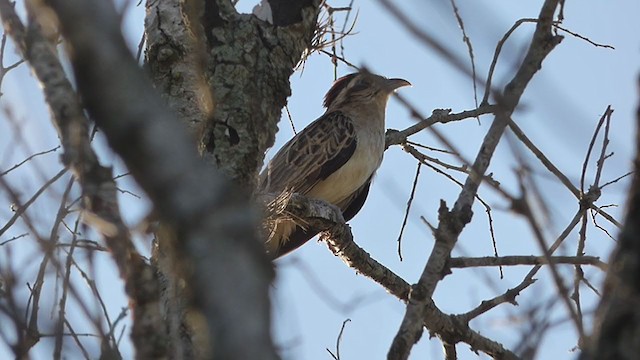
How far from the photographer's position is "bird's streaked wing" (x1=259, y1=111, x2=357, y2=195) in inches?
316

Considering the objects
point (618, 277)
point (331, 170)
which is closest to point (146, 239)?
point (618, 277)

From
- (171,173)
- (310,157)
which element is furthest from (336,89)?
(171,173)

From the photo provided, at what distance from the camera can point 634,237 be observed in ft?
6.59

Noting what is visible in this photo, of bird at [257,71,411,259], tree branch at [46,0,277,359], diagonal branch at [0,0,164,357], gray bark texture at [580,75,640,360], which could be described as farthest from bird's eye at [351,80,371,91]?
tree branch at [46,0,277,359]

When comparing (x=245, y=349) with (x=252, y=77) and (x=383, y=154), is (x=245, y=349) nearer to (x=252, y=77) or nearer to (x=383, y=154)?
(x=252, y=77)

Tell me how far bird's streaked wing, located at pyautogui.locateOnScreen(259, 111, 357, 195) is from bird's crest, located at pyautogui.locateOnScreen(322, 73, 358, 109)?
3.06 feet

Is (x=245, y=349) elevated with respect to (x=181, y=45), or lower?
lower

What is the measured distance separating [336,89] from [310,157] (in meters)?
1.62

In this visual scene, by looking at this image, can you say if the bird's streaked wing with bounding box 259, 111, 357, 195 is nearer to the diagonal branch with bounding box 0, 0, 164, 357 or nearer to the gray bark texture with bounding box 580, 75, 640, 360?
the diagonal branch with bounding box 0, 0, 164, 357

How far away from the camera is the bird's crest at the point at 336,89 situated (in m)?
9.55

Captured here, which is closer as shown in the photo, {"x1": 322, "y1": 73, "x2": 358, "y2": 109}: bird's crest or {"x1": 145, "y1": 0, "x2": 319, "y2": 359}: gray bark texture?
{"x1": 145, "y1": 0, "x2": 319, "y2": 359}: gray bark texture

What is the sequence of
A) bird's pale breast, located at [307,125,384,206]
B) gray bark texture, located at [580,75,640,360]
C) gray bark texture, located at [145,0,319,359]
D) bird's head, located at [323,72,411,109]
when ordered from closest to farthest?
gray bark texture, located at [580,75,640,360] → gray bark texture, located at [145,0,319,359] → bird's pale breast, located at [307,125,384,206] → bird's head, located at [323,72,411,109]

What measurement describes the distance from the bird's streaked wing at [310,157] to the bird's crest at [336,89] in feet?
3.06

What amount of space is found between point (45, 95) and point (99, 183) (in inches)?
10.6
